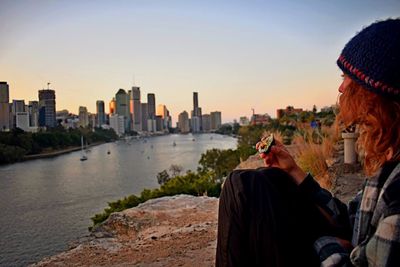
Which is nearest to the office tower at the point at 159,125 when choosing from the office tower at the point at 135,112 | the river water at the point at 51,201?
the office tower at the point at 135,112

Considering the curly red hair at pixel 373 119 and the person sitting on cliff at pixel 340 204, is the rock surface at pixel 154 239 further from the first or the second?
the curly red hair at pixel 373 119

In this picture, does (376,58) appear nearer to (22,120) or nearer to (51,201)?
(51,201)

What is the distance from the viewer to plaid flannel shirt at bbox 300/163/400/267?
2.28ft

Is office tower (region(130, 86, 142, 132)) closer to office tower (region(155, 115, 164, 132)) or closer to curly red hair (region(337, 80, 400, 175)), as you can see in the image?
office tower (region(155, 115, 164, 132))

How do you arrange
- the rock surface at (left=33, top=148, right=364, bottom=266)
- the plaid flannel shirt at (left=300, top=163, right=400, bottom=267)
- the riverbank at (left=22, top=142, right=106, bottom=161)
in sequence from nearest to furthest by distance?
the plaid flannel shirt at (left=300, top=163, right=400, bottom=267), the rock surface at (left=33, top=148, right=364, bottom=266), the riverbank at (left=22, top=142, right=106, bottom=161)

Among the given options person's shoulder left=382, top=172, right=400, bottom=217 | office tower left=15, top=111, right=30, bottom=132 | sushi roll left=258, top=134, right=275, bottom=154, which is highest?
office tower left=15, top=111, right=30, bottom=132

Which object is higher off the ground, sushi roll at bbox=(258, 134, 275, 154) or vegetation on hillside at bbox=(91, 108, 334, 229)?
sushi roll at bbox=(258, 134, 275, 154)

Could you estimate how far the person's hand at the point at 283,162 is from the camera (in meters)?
1.16

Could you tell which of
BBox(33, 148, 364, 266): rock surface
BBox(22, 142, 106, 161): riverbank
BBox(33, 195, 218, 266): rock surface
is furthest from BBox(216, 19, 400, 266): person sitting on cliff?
BBox(22, 142, 106, 161): riverbank

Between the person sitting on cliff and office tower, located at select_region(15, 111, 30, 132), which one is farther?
office tower, located at select_region(15, 111, 30, 132)

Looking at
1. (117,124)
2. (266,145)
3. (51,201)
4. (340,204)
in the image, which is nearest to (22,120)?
(51,201)

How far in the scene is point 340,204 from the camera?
1167 mm

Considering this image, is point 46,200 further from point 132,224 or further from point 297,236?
point 297,236

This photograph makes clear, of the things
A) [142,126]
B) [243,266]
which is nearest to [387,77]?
[243,266]
